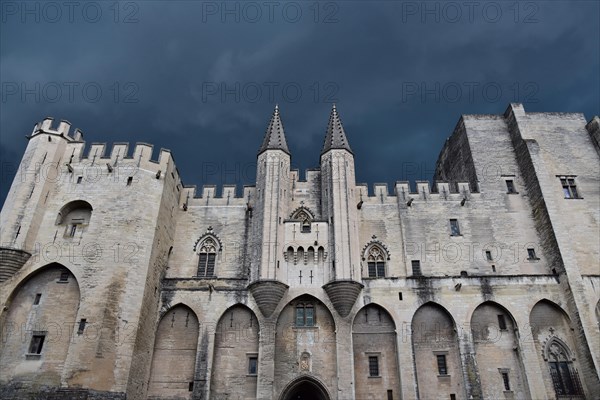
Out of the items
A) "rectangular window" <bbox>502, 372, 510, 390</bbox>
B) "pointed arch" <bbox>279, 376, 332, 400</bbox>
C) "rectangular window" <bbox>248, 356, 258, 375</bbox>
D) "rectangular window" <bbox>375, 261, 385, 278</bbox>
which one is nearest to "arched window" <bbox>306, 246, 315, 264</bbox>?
"rectangular window" <bbox>375, 261, 385, 278</bbox>

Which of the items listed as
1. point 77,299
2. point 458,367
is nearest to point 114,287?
point 77,299

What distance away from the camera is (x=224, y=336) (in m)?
23.7

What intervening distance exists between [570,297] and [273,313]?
15.2m

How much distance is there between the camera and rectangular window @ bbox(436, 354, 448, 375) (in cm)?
2283

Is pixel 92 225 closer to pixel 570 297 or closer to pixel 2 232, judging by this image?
pixel 2 232

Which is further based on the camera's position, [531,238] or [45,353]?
[531,238]

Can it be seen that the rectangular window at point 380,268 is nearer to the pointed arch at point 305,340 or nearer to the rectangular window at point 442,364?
the pointed arch at point 305,340

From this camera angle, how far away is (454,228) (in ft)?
90.9

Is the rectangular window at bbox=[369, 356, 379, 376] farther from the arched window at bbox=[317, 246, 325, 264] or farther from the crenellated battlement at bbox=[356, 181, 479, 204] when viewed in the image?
the crenellated battlement at bbox=[356, 181, 479, 204]

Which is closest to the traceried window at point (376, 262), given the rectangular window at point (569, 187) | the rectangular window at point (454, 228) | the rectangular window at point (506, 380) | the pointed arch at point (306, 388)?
the rectangular window at point (454, 228)

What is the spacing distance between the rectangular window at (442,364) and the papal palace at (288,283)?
83 millimetres

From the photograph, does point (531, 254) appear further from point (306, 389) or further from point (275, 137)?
point (275, 137)

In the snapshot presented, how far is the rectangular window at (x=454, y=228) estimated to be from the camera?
1081 inches

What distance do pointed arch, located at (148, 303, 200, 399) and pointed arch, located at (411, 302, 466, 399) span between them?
1130 centimetres
